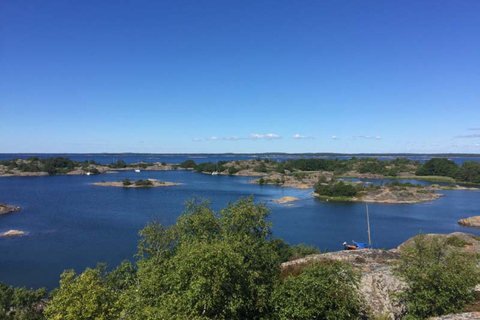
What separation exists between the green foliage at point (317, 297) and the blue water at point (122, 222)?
27205 mm

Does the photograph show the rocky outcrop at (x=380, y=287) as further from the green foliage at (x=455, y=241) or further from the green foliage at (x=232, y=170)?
the green foliage at (x=232, y=170)

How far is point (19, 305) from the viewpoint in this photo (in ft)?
56.8

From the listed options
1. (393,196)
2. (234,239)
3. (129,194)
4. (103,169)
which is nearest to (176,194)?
(129,194)

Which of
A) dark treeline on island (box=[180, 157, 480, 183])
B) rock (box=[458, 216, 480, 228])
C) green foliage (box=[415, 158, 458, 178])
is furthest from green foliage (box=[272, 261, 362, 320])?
green foliage (box=[415, 158, 458, 178])

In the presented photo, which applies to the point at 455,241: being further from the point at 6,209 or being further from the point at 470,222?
the point at 6,209

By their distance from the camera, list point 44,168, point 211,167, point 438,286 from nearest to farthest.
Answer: point 438,286 < point 44,168 < point 211,167

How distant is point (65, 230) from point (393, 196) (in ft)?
247

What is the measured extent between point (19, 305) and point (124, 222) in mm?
39301

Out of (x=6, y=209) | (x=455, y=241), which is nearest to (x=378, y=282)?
(x=455, y=241)

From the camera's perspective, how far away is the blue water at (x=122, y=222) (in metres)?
37.7

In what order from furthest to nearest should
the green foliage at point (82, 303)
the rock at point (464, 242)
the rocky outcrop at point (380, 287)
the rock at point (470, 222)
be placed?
the rock at point (470, 222) → the rock at point (464, 242) → the rocky outcrop at point (380, 287) → the green foliage at point (82, 303)

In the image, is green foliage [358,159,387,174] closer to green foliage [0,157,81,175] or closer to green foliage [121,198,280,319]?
green foliage [0,157,81,175]

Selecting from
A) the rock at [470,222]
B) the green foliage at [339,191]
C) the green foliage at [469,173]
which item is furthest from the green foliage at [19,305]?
the green foliage at [469,173]

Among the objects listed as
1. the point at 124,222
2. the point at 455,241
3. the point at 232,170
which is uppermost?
the point at 232,170
